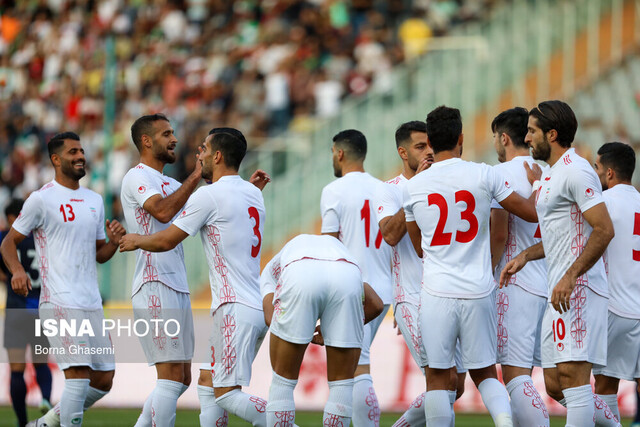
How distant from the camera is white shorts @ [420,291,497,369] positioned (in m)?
7.80

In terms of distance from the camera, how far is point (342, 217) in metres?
9.71

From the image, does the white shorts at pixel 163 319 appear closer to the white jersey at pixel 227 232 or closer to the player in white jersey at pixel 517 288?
the white jersey at pixel 227 232

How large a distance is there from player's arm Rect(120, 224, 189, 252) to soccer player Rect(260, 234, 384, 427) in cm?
90

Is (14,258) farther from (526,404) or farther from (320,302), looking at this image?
(526,404)

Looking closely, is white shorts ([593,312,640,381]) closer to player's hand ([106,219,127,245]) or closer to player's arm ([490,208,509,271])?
player's arm ([490,208,509,271])

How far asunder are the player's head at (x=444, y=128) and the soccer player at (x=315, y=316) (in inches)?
43.0

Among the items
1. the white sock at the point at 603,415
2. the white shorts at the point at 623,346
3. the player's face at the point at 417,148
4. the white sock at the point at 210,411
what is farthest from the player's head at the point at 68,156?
the white sock at the point at 603,415

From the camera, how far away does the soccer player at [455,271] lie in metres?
7.82

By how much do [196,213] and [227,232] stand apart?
11.1 inches

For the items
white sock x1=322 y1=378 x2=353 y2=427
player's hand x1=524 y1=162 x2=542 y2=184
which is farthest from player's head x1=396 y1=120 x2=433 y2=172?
white sock x1=322 y1=378 x2=353 y2=427

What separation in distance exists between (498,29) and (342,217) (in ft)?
31.7

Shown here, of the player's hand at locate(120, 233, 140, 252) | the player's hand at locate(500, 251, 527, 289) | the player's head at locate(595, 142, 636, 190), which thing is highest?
the player's head at locate(595, 142, 636, 190)

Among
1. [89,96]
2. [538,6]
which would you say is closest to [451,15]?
[538,6]

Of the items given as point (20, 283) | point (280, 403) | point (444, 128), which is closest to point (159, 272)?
point (20, 283)
